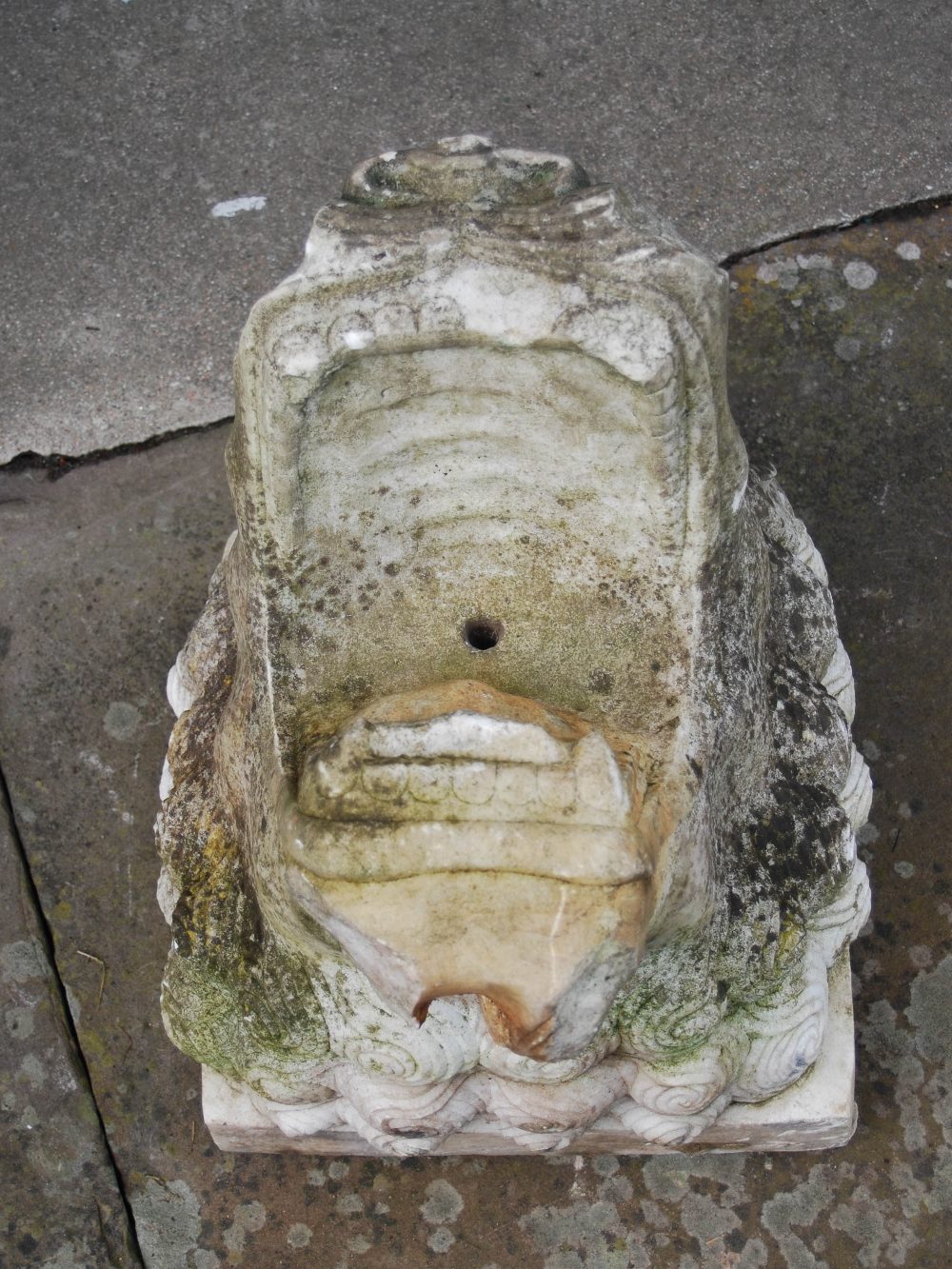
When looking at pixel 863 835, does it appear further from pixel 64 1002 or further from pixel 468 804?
pixel 64 1002

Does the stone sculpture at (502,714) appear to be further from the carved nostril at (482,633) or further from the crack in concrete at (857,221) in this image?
the crack in concrete at (857,221)

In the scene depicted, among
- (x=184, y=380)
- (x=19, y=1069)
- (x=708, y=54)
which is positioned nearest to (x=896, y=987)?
(x=19, y=1069)

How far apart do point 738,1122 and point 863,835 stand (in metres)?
0.54

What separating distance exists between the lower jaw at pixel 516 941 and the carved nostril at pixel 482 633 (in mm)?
381

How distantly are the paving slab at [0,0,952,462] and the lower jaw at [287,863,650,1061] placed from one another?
1447 mm

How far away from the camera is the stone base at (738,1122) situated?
187cm

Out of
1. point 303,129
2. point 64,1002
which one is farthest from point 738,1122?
point 303,129

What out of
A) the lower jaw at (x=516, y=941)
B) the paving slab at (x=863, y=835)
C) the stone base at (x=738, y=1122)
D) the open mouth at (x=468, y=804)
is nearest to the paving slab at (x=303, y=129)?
the paving slab at (x=863, y=835)

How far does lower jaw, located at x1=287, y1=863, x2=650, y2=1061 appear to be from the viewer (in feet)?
3.93

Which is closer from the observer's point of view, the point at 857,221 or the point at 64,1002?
the point at 64,1002

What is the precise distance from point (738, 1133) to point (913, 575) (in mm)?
944

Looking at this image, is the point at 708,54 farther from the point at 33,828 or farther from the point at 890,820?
the point at 33,828

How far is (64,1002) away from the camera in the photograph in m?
2.18

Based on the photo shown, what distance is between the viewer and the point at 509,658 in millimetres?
1521
